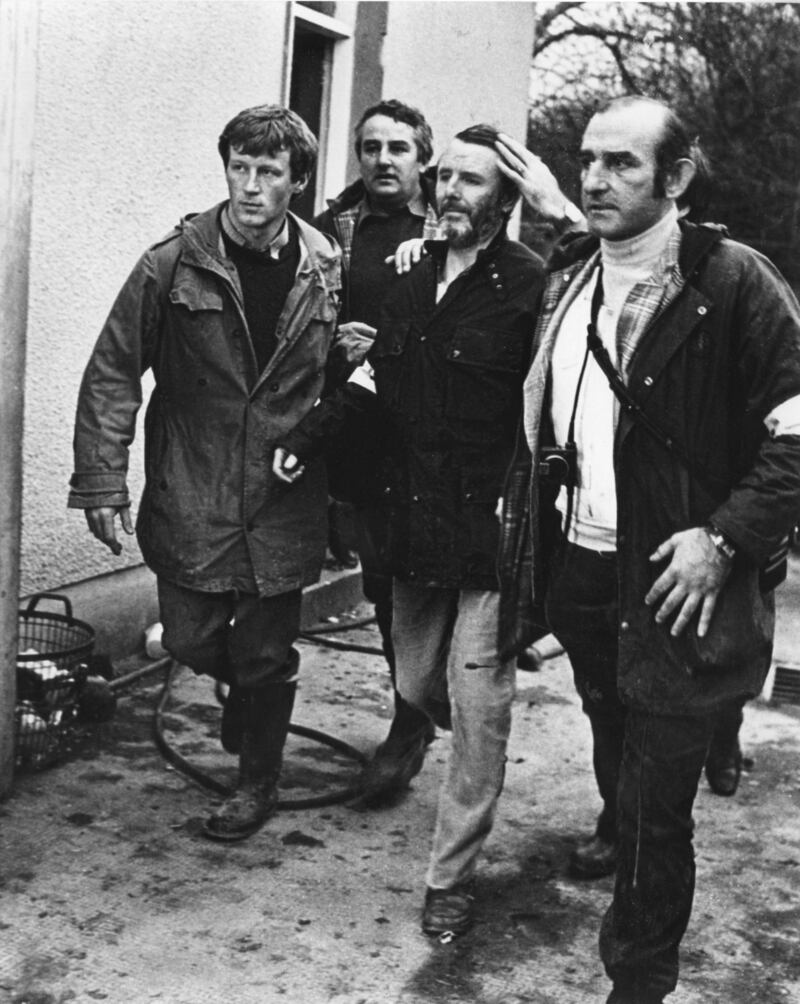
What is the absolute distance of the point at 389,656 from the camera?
5102 millimetres

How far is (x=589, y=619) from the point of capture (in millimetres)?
3686

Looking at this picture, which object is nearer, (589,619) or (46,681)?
(589,619)

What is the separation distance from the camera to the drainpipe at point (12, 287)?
420 centimetres

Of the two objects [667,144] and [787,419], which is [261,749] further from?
[667,144]

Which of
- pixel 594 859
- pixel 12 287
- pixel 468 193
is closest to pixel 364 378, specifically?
pixel 468 193

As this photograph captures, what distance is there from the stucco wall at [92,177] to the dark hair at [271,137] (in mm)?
1230

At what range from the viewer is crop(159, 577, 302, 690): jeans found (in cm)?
451

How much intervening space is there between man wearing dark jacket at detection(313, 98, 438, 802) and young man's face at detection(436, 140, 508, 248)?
25.6 inches

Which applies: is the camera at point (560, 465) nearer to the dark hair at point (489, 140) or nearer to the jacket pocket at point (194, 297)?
the dark hair at point (489, 140)

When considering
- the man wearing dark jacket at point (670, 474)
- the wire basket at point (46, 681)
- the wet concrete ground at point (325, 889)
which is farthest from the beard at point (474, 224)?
the wire basket at point (46, 681)

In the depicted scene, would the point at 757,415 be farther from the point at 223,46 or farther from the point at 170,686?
the point at 223,46

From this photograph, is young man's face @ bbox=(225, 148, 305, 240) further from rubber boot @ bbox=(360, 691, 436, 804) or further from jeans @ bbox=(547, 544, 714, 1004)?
jeans @ bbox=(547, 544, 714, 1004)

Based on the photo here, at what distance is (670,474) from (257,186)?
1.69 meters

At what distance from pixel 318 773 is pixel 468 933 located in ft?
4.30
